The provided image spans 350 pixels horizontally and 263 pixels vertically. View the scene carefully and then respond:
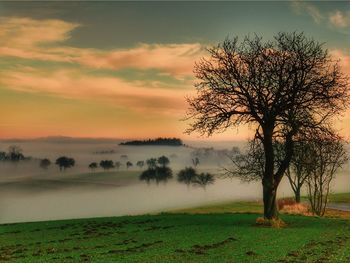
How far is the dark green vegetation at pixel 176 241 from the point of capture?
35.4m

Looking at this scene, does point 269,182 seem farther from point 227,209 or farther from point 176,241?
point 227,209

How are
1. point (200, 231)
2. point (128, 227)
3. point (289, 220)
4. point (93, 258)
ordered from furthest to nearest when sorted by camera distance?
point (289, 220) < point (128, 227) < point (200, 231) < point (93, 258)

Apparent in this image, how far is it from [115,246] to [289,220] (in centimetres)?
2931

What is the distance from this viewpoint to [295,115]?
56.7m

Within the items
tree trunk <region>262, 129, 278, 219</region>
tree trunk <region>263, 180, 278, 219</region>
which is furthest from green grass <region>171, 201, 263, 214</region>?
tree trunk <region>262, 129, 278, 219</region>

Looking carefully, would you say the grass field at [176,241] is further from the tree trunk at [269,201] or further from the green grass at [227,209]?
the green grass at [227,209]

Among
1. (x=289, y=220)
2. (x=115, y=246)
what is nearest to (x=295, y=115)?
(x=289, y=220)

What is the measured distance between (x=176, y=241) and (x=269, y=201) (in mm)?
18639

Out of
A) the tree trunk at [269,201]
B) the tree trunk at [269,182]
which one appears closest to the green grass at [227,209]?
the tree trunk at [269,201]

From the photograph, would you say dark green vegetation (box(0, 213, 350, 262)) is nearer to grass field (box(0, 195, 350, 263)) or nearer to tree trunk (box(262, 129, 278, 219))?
grass field (box(0, 195, 350, 263))

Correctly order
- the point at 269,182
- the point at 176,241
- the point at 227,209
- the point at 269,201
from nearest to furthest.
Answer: the point at 176,241
the point at 269,201
the point at 269,182
the point at 227,209

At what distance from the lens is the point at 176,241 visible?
43.2 m

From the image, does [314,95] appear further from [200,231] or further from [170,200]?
[170,200]

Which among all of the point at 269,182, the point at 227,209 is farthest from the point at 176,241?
the point at 227,209
